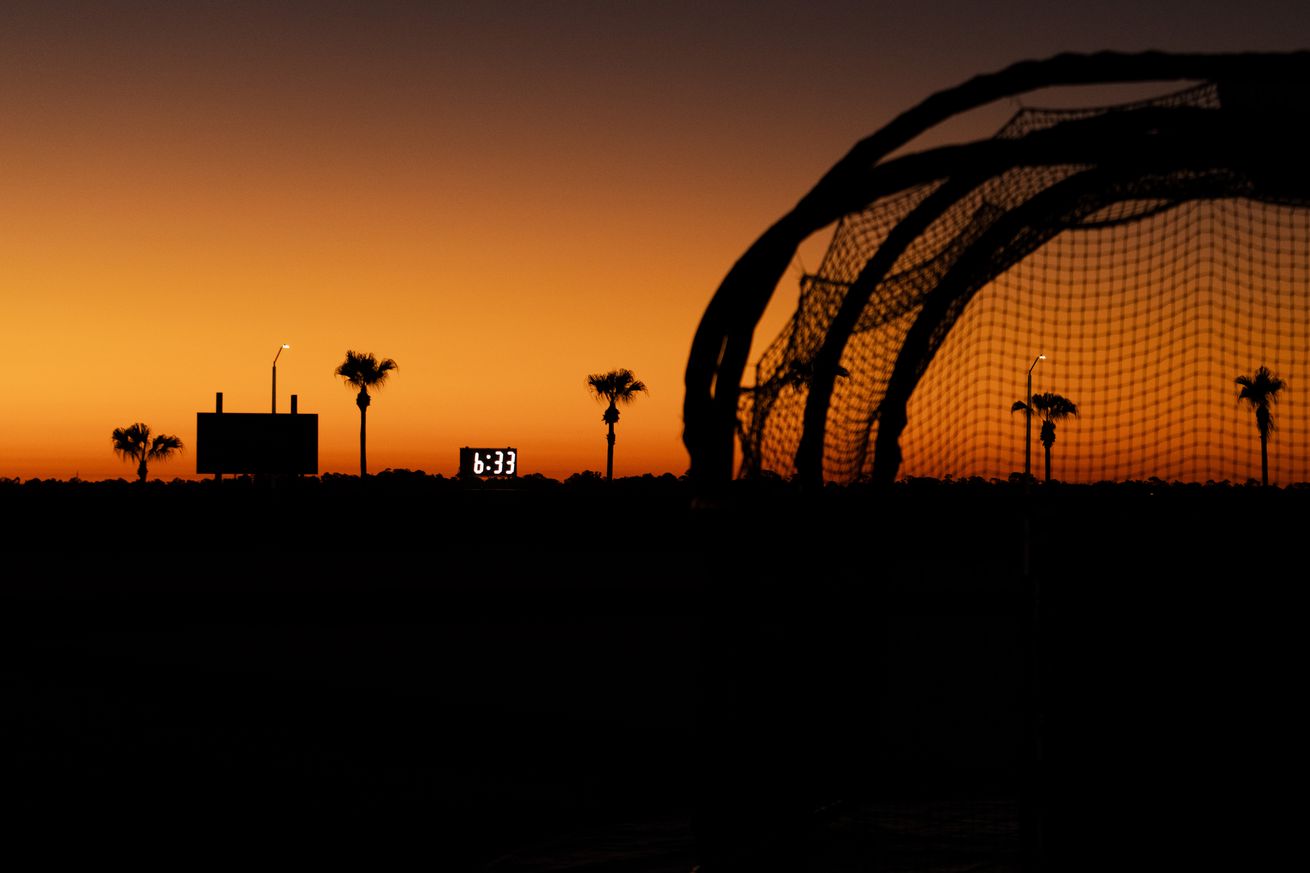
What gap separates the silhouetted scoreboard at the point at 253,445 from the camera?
49.5m

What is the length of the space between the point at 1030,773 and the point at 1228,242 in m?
3.90

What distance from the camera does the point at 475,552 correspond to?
118 ft

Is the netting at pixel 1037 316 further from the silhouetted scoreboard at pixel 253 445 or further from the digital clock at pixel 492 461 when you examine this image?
the digital clock at pixel 492 461

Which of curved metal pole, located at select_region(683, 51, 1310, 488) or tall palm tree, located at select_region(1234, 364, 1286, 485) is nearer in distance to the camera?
curved metal pole, located at select_region(683, 51, 1310, 488)

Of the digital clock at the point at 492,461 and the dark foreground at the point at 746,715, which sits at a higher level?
the digital clock at the point at 492,461

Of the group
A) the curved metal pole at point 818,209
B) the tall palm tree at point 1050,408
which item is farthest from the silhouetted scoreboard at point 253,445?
the curved metal pole at point 818,209

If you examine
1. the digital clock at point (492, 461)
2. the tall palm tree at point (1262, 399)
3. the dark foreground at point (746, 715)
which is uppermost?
the digital clock at point (492, 461)

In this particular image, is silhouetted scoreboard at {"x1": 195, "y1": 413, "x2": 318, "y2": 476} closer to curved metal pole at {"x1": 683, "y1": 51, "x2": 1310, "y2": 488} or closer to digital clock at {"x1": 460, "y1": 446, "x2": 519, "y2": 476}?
digital clock at {"x1": 460, "y1": 446, "x2": 519, "y2": 476}

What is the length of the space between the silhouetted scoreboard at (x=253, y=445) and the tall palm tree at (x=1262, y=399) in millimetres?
44303

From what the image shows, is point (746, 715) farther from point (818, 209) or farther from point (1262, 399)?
point (1262, 399)

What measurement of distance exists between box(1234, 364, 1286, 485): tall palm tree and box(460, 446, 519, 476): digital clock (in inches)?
2016

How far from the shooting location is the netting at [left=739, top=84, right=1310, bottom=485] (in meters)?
6.60

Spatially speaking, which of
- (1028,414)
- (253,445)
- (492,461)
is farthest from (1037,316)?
(492,461)

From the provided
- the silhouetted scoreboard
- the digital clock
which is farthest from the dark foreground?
the digital clock
